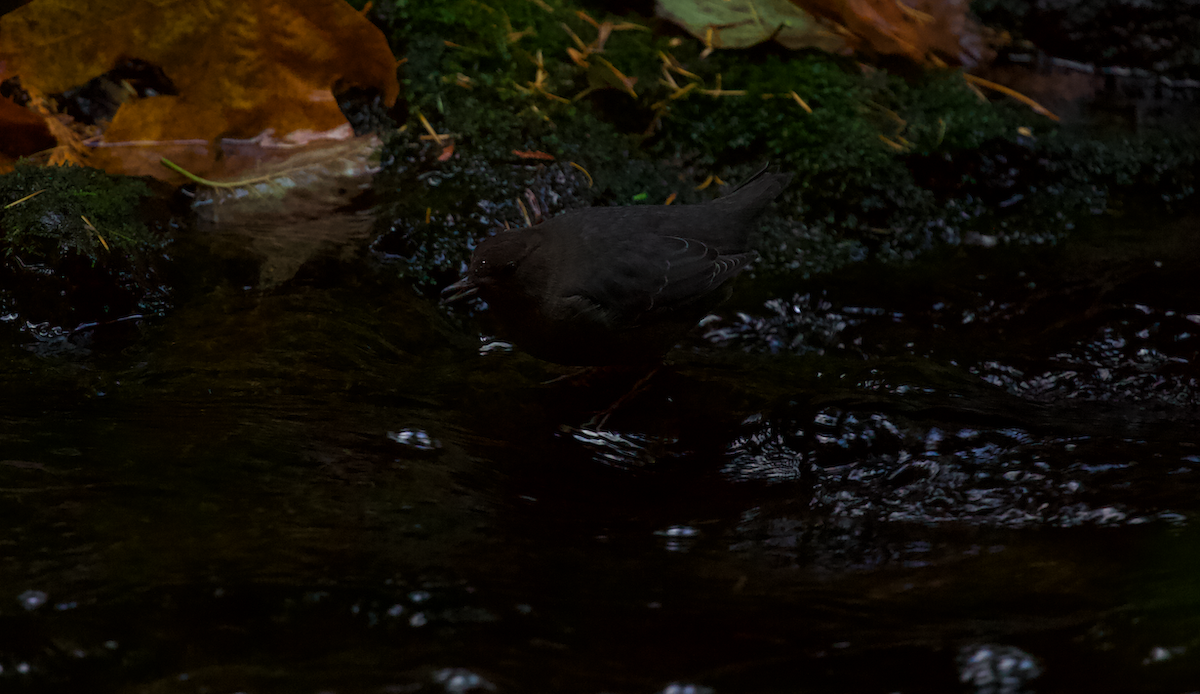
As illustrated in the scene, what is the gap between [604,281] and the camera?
318cm

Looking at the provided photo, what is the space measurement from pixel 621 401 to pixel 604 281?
424mm

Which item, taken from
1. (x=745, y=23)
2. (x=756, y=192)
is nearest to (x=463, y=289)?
(x=756, y=192)

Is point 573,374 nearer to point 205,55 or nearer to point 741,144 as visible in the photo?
point 741,144

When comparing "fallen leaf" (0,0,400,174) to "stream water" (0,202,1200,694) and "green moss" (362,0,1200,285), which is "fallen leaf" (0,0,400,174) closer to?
"green moss" (362,0,1200,285)

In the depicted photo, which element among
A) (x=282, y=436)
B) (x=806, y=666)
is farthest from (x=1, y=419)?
(x=806, y=666)

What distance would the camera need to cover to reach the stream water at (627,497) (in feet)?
5.36

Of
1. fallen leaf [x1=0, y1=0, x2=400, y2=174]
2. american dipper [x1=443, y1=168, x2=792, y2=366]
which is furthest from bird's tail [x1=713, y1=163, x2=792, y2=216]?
fallen leaf [x1=0, y1=0, x2=400, y2=174]

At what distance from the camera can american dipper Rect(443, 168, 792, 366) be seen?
3.11 m

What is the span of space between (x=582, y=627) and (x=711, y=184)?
112 inches

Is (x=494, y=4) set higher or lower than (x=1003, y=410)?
higher

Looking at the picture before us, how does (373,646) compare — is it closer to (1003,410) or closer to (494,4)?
(1003,410)

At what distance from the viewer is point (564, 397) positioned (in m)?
3.23

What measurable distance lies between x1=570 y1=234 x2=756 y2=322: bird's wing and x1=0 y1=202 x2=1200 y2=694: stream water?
0.32 metres

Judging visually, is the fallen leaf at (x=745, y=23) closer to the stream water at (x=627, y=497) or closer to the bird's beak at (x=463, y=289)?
the stream water at (x=627, y=497)
